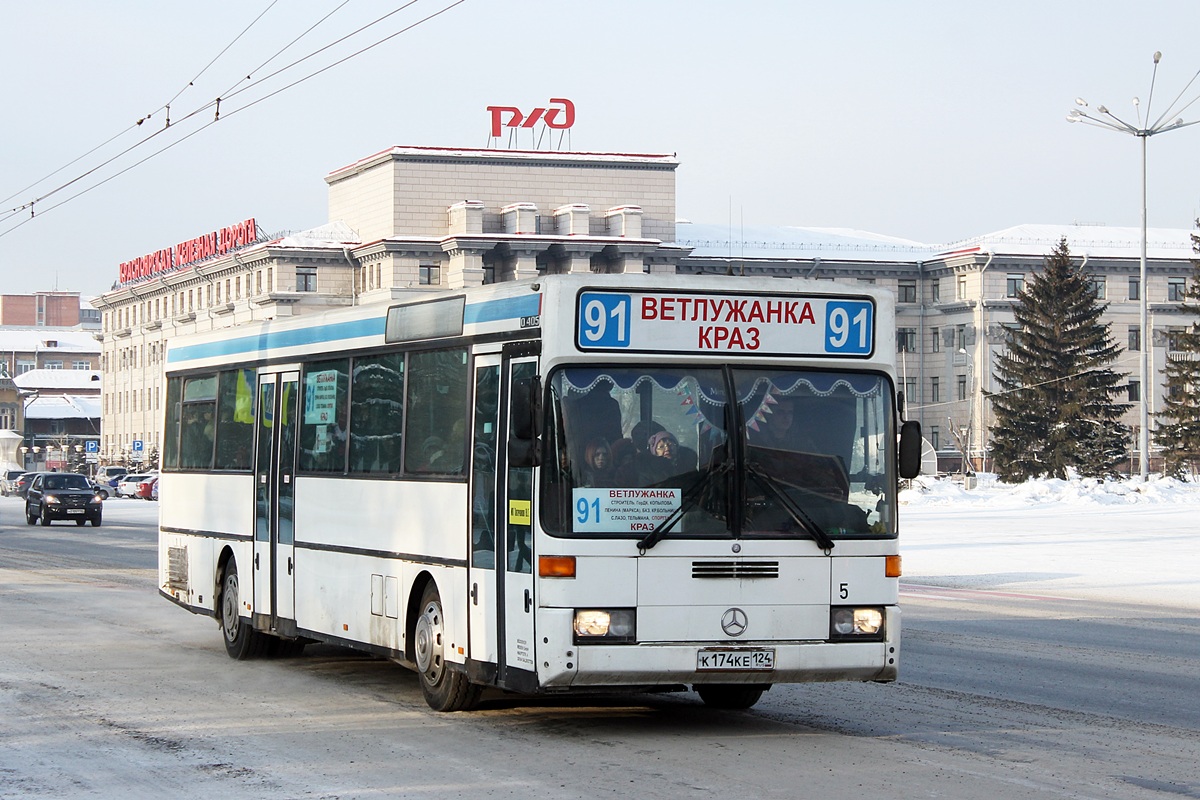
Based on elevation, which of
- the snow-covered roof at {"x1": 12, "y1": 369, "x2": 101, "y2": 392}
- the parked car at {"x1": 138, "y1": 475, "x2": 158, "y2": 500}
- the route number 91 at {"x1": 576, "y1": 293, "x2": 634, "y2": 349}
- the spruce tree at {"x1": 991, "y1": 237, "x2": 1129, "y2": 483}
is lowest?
the parked car at {"x1": 138, "y1": 475, "x2": 158, "y2": 500}

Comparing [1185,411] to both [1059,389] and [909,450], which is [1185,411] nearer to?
[1059,389]

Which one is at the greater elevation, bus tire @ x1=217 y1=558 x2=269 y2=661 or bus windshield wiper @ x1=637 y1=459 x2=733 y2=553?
bus windshield wiper @ x1=637 y1=459 x2=733 y2=553

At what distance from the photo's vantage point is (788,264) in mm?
108812

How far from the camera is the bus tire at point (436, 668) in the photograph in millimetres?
11328

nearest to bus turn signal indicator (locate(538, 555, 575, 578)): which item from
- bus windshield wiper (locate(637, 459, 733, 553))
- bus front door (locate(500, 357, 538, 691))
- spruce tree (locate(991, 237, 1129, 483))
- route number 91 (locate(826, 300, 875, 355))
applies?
bus front door (locate(500, 357, 538, 691))

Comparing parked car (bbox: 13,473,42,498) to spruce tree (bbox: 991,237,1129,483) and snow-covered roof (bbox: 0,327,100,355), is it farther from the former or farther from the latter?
snow-covered roof (bbox: 0,327,100,355)

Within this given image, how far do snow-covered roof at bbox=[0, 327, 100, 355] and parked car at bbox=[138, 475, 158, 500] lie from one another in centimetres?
10737

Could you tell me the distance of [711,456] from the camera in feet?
33.5

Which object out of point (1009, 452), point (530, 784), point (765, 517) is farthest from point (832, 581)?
point (1009, 452)

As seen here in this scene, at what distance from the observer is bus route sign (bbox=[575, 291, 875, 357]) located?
10.3m

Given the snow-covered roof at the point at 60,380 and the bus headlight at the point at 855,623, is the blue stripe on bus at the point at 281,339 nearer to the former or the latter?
the bus headlight at the point at 855,623

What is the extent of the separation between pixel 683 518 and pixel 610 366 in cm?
97

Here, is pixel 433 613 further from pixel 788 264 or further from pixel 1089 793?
pixel 788 264

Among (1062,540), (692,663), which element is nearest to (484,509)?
(692,663)
